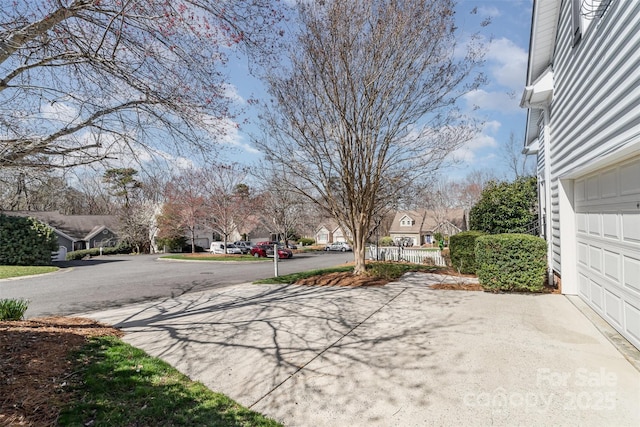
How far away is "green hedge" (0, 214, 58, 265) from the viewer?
18.2 metres

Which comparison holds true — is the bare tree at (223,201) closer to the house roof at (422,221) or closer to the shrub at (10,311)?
the shrub at (10,311)

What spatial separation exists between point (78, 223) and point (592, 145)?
4278 cm

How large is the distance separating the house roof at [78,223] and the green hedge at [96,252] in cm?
278

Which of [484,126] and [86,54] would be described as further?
[484,126]

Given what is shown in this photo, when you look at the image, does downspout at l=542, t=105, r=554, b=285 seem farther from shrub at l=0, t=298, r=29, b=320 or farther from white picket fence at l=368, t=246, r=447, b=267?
shrub at l=0, t=298, r=29, b=320

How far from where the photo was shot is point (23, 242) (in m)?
18.6

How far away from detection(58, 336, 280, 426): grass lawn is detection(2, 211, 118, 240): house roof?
36.3m

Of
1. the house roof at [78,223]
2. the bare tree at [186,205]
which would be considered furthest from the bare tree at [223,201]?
the house roof at [78,223]

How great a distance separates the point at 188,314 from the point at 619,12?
8.11 m

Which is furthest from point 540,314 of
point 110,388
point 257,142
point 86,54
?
point 257,142

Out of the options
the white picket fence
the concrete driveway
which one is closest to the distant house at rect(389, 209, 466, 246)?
the white picket fence

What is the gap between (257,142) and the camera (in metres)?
10.5

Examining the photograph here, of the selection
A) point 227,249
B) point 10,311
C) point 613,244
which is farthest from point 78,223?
point 613,244

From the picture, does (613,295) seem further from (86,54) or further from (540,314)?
(86,54)
